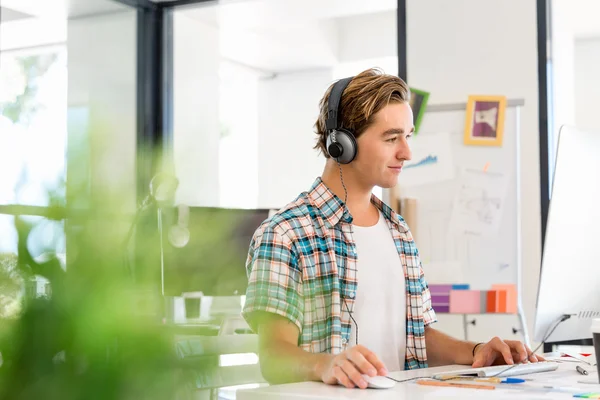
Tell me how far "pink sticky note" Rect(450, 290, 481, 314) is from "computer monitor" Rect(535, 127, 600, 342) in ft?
6.70

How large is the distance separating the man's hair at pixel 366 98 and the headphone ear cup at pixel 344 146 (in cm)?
3

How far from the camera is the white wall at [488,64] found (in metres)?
3.42

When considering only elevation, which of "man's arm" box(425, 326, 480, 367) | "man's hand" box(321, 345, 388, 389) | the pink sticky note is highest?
"man's hand" box(321, 345, 388, 389)

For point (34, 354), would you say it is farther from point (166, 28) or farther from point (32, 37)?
point (166, 28)

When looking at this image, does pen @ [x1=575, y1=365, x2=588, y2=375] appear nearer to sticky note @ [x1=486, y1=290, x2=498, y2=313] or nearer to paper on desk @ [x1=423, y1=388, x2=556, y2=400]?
paper on desk @ [x1=423, y1=388, x2=556, y2=400]

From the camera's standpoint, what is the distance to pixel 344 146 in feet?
5.14

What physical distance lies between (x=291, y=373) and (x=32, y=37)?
3127 millimetres

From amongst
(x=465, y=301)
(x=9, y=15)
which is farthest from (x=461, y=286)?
(x=9, y=15)

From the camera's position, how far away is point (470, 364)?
148cm

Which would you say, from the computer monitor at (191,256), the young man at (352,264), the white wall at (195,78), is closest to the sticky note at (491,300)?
the white wall at (195,78)

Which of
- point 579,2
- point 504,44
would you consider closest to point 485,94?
point 504,44

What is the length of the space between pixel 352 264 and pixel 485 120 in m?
2.20

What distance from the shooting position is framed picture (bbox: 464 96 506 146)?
3.49 metres

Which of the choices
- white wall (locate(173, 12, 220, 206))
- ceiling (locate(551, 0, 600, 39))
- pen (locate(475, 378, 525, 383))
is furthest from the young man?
white wall (locate(173, 12, 220, 206))
